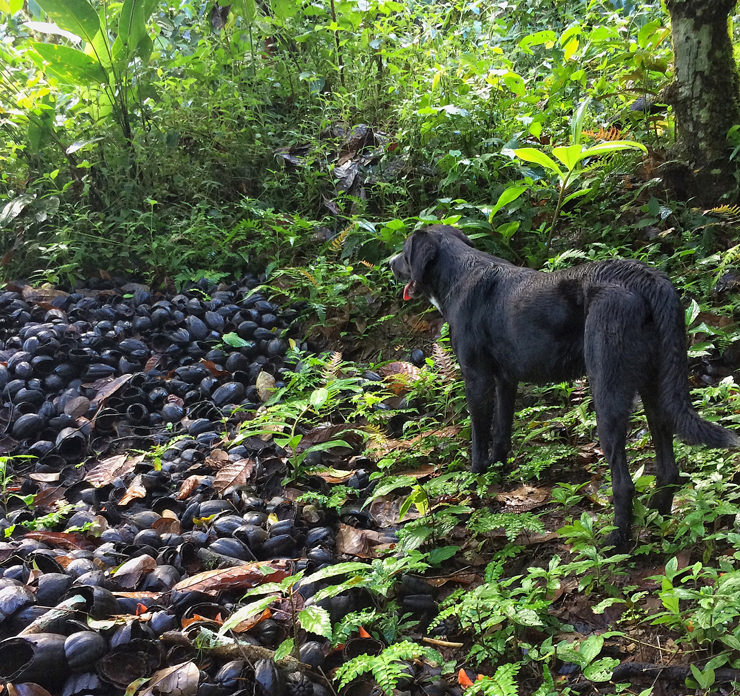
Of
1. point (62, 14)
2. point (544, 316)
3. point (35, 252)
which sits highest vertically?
point (62, 14)

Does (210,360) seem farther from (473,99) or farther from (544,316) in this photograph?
(473,99)

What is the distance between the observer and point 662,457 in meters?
2.69

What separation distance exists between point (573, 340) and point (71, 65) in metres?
6.11

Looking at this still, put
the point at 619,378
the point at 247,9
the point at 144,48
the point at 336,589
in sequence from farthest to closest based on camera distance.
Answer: the point at 247,9 → the point at 144,48 → the point at 619,378 → the point at 336,589

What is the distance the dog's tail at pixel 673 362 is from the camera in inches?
94.6

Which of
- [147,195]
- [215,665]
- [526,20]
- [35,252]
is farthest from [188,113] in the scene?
[215,665]

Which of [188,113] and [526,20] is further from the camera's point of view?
[526,20]

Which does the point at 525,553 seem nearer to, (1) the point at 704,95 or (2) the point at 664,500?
(2) the point at 664,500

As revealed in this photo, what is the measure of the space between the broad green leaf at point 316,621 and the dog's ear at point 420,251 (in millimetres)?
2280

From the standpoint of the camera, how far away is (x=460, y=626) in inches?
93.7

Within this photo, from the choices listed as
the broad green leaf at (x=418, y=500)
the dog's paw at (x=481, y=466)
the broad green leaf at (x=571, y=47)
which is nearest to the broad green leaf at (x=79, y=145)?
the broad green leaf at (x=571, y=47)

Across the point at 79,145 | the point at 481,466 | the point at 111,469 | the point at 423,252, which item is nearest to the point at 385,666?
the point at 481,466

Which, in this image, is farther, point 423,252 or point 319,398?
point 423,252

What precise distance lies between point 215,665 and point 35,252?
558cm
